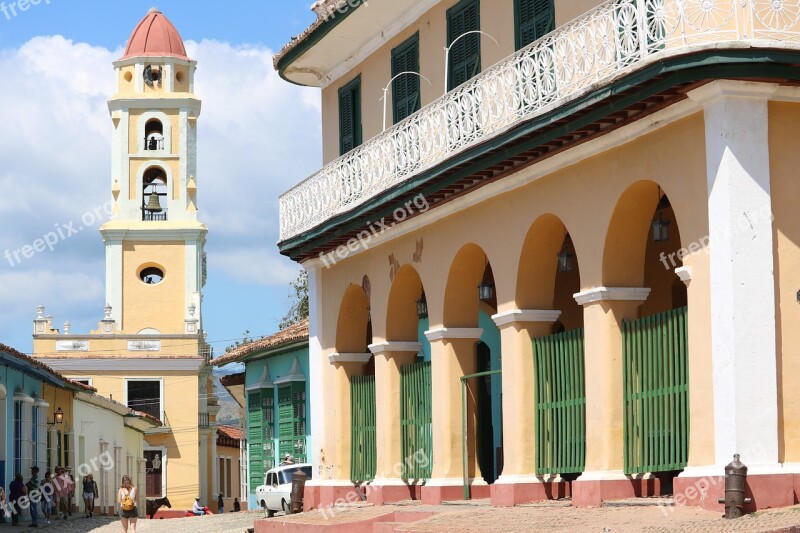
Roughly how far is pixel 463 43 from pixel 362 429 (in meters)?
6.14

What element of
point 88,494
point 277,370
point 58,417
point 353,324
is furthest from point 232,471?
point 353,324

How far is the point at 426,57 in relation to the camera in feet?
66.9

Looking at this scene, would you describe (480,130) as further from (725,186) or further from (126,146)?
(126,146)

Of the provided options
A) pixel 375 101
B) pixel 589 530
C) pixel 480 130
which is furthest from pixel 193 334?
pixel 589 530

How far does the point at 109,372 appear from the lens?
5975 centimetres

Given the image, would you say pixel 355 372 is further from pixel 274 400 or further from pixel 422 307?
pixel 274 400

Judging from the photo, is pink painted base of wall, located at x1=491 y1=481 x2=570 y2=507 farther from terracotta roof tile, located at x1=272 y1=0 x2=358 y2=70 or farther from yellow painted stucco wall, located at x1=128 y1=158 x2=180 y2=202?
yellow painted stucco wall, located at x1=128 y1=158 x2=180 y2=202

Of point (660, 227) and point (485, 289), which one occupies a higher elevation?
point (660, 227)

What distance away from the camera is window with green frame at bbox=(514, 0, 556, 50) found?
56.4 feet

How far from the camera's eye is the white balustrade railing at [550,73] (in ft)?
44.9

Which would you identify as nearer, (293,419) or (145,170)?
(293,419)

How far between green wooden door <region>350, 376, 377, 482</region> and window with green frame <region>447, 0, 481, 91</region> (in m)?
5.01

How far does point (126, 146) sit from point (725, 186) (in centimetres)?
5120

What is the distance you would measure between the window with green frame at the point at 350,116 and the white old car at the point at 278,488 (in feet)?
23.1
